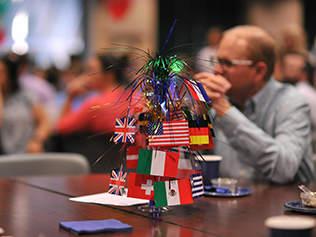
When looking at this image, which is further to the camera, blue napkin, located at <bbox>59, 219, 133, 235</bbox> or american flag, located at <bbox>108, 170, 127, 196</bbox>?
american flag, located at <bbox>108, 170, 127, 196</bbox>

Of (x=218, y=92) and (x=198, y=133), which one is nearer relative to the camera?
(x=198, y=133)

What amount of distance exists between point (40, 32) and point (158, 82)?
334 inches

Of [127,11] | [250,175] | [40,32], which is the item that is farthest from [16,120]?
[40,32]

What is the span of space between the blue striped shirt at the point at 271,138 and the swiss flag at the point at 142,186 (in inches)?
23.2

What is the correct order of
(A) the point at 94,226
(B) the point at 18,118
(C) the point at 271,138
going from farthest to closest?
(B) the point at 18,118
(C) the point at 271,138
(A) the point at 94,226

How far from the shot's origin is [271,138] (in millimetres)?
1560

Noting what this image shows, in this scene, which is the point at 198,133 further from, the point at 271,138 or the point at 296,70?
the point at 296,70

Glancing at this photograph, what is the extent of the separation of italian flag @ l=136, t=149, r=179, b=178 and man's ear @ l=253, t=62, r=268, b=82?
1015 millimetres

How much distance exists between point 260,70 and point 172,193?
3.50 feet

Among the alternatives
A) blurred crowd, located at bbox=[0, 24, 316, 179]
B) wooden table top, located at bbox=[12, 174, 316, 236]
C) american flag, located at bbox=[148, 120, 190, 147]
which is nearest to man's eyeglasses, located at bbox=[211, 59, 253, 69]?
wooden table top, located at bbox=[12, 174, 316, 236]

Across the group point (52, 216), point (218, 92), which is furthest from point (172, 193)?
point (218, 92)

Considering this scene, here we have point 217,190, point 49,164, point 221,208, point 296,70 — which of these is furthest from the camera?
point 296,70

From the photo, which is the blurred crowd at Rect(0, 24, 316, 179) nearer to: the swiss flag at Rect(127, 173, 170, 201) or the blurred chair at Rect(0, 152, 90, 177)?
the blurred chair at Rect(0, 152, 90, 177)

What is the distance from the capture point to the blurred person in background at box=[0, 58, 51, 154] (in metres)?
3.42
